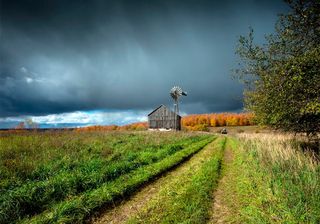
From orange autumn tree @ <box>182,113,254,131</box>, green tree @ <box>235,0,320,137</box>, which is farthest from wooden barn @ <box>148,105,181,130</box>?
orange autumn tree @ <box>182,113,254,131</box>

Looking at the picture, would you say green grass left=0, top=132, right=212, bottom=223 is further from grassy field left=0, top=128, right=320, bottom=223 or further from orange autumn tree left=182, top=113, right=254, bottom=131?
orange autumn tree left=182, top=113, right=254, bottom=131

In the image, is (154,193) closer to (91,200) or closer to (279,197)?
(91,200)

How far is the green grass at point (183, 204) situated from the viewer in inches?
226

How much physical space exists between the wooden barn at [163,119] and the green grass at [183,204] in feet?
175

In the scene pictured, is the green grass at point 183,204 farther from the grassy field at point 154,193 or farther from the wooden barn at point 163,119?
the wooden barn at point 163,119

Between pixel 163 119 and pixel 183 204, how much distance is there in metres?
57.8

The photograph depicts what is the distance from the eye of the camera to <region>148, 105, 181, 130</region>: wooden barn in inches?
2470

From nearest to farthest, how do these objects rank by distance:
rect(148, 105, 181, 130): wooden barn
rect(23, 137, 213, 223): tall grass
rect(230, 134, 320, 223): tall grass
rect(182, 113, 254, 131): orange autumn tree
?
rect(230, 134, 320, 223): tall grass → rect(23, 137, 213, 223): tall grass → rect(148, 105, 181, 130): wooden barn → rect(182, 113, 254, 131): orange autumn tree

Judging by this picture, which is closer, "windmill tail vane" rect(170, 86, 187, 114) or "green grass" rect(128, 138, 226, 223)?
"green grass" rect(128, 138, 226, 223)

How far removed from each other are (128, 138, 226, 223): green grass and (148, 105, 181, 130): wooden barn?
175ft

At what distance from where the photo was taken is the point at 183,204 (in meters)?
6.57

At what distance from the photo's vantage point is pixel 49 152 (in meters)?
12.2

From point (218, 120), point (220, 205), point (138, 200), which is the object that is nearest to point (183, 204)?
point (220, 205)

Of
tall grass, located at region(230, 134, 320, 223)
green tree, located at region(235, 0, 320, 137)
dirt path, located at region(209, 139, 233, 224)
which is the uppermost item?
green tree, located at region(235, 0, 320, 137)
